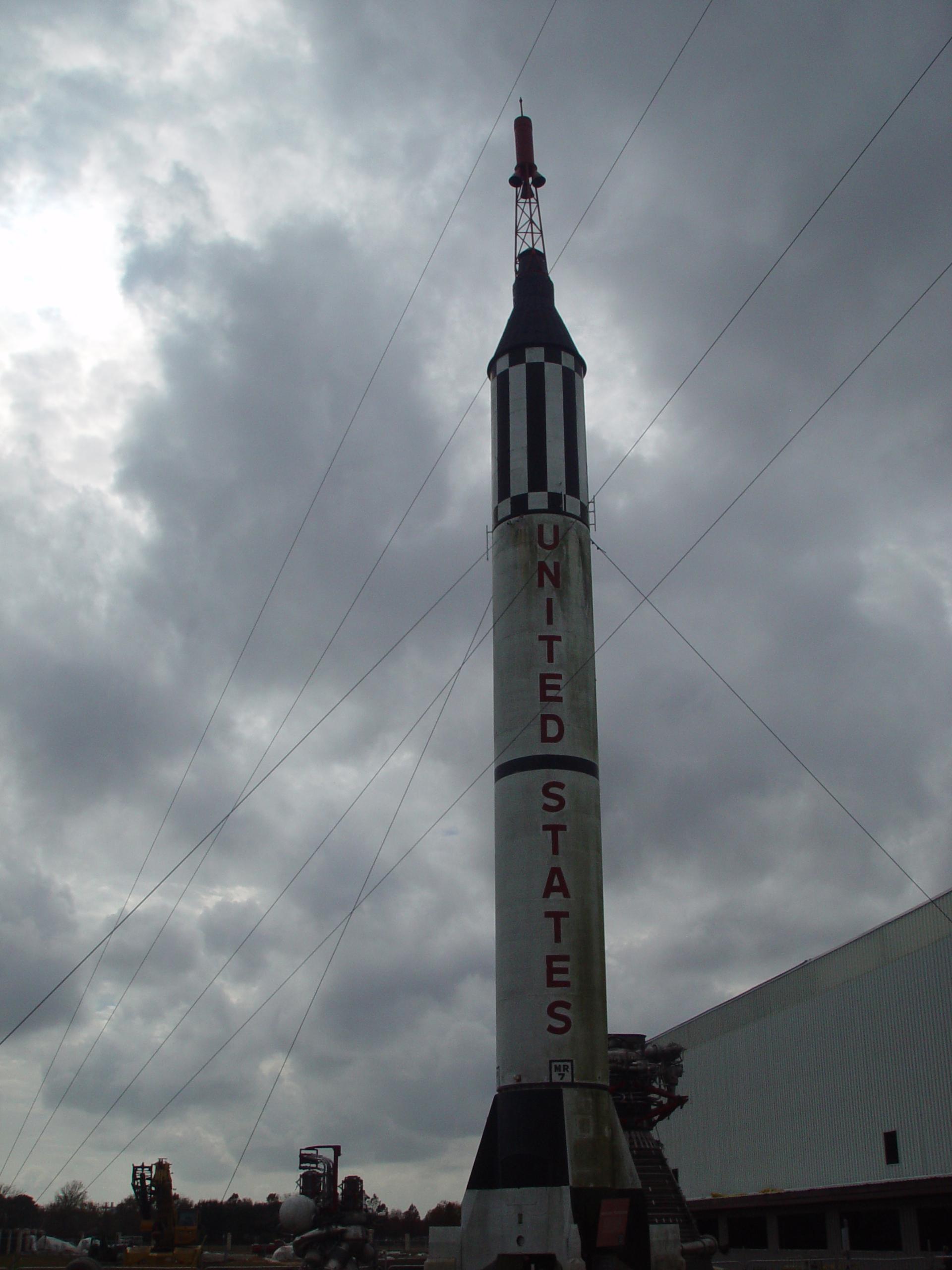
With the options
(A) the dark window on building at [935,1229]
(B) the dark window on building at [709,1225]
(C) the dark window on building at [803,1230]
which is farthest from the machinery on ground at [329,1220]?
(B) the dark window on building at [709,1225]

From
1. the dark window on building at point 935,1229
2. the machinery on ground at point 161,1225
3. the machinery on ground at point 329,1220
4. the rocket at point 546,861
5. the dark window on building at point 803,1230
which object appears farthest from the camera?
the dark window on building at point 803,1230

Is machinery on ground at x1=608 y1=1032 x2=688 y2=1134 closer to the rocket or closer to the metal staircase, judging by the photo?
the metal staircase

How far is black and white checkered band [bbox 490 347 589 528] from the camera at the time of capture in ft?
86.6

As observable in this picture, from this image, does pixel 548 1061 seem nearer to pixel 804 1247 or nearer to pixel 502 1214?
pixel 502 1214

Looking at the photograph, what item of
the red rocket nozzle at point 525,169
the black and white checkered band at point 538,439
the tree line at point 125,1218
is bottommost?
the tree line at point 125,1218

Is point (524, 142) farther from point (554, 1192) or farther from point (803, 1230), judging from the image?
point (803, 1230)

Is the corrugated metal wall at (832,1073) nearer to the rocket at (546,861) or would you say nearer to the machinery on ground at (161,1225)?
the rocket at (546,861)

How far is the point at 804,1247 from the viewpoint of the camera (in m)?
37.5

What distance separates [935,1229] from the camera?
30.9m

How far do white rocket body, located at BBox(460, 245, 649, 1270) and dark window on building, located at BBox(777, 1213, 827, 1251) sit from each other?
18.0 meters

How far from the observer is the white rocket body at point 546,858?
21422mm

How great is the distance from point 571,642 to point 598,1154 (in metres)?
10.4

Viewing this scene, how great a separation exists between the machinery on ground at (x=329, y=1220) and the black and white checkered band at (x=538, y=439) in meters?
14.3

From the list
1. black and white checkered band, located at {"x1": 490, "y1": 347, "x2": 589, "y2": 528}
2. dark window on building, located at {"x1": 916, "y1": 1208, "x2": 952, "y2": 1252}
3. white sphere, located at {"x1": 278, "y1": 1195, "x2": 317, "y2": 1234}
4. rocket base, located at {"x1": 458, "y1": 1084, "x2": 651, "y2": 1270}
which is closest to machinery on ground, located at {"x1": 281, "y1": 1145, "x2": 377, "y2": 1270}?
white sphere, located at {"x1": 278, "y1": 1195, "x2": 317, "y2": 1234}
